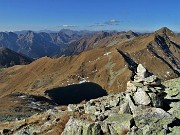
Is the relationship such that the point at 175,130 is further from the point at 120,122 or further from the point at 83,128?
the point at 83,128

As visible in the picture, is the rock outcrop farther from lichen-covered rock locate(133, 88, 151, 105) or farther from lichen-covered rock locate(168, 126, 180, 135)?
lichen-covered rock locate(168, 126, 180, 135)

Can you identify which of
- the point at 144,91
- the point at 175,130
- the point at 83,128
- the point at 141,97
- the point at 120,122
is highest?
the point at 144,91

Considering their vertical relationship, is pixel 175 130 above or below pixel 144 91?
below

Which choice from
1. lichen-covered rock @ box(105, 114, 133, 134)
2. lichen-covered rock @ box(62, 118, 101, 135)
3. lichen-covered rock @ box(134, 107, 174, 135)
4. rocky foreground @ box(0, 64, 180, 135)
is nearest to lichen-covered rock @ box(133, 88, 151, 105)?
rocky foreground @ box(0, 64, 180, 135)

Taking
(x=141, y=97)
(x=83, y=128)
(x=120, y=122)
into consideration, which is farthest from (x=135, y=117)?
(x=83, y=128)

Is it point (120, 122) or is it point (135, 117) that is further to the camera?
point (135, 117)

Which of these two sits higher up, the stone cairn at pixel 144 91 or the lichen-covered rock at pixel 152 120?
the stone cairn at pixel 144 91

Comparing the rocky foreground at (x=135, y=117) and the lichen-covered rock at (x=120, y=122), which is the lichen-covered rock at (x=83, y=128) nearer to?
the rocky foreground at (x=135, y=117)

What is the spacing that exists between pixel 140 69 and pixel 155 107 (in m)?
6.20

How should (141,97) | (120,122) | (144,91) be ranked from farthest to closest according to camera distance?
1. (144,91)
2. (141,97)
3. (120,122)

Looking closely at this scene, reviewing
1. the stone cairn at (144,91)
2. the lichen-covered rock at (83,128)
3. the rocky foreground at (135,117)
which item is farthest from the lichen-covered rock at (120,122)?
the stone cairn at (144,91)

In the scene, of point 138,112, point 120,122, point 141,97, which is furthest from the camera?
point 141,97

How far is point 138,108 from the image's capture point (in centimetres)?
2934

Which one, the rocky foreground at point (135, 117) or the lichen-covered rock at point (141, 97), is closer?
the rocky foreground at point (135, 117)
